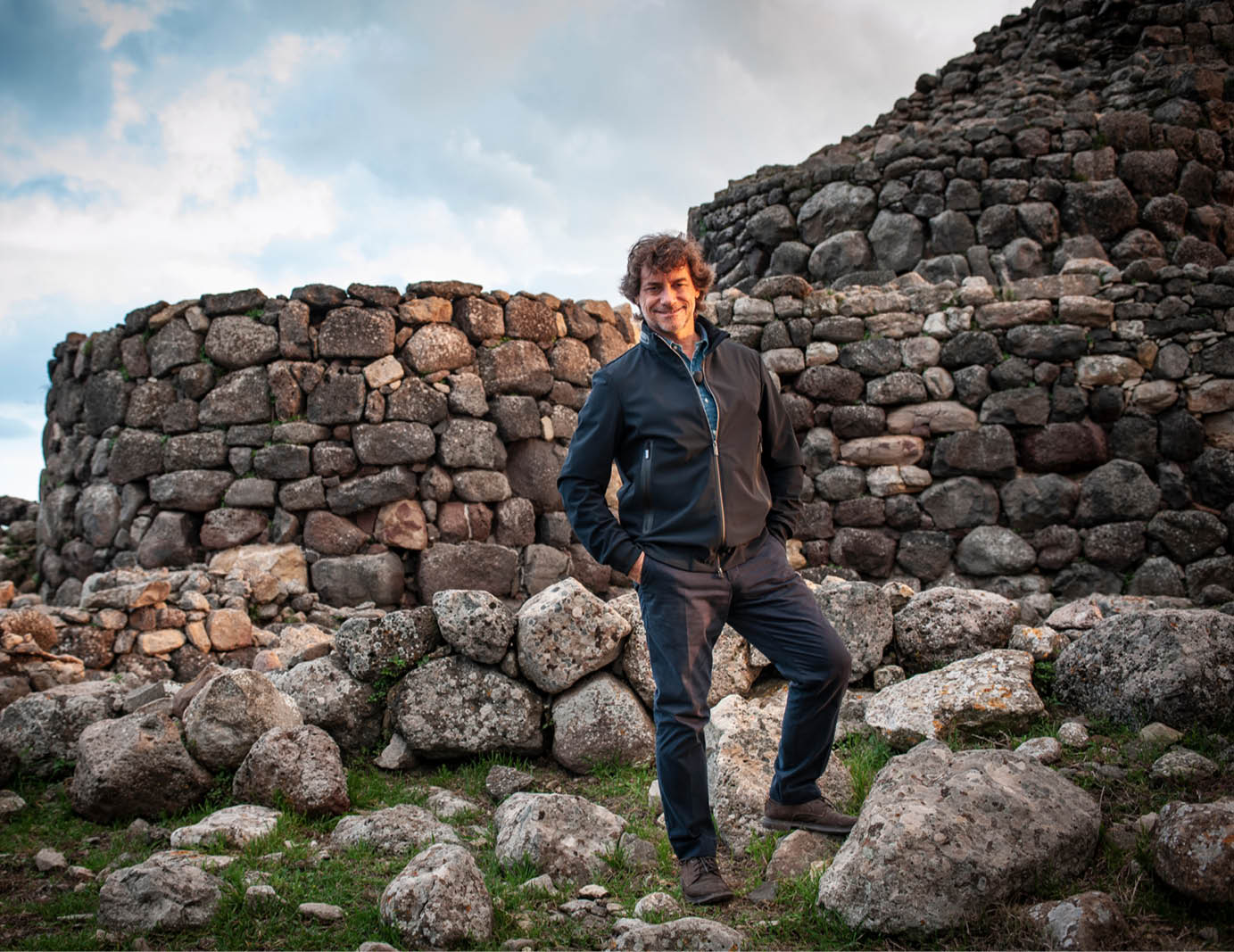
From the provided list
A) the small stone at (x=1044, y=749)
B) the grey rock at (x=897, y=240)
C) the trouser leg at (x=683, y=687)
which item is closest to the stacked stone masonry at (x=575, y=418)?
the grey rock at (x=897, y=240)

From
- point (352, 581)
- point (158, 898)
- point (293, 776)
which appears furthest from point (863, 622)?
point (352, 581)

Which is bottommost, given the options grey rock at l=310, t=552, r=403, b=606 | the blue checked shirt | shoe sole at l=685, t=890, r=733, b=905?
shoe sole at l=685, t=890, r=733, b=905

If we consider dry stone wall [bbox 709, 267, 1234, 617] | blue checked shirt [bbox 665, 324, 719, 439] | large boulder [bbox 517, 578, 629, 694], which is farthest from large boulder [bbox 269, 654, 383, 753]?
dry stone wall [bbox 709, 267, 1234, 617]

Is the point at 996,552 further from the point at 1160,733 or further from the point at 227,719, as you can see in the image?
the point at 227,719

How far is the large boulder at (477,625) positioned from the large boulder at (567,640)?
4.8 inches

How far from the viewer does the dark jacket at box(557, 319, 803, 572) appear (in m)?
3.30

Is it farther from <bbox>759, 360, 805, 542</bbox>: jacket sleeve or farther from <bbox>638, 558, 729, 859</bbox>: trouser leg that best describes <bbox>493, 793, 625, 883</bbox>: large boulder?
<bbox>759, 360, 805, 542</bbox>: jacket sleeve

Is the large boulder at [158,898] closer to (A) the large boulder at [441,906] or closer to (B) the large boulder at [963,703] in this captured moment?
(A) the large boulder at [441,906]

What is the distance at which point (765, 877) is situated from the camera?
11.0ft

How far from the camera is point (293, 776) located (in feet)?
13.9

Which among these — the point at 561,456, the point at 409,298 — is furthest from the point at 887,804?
the point at 409,298

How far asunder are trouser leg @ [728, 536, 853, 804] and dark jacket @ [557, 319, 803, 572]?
0.13 metres

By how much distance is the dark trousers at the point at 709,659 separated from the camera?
3.17 meters

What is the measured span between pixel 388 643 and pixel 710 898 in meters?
2.56
